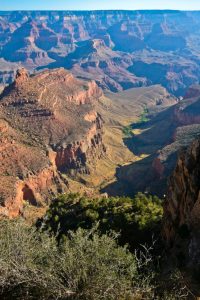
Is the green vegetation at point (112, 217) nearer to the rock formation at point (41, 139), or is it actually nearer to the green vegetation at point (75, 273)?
the green vegetation at point (75, 273)

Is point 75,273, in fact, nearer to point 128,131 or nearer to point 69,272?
point 69,272

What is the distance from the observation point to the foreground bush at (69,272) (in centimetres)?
2011

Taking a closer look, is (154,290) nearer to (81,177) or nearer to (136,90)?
(81,177)

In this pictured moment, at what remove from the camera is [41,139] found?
3469 inches

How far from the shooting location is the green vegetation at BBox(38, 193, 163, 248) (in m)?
35.8

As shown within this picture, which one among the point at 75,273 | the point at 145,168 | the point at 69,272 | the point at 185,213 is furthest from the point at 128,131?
the point at 69,272

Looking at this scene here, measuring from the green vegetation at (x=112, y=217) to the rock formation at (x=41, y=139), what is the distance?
13.2 m

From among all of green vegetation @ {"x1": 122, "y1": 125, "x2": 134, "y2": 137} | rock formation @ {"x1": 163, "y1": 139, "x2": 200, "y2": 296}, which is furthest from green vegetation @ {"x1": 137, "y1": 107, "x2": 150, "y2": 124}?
rock formation @ {"x1": 163, "y1": 139, "x2": 200, "y2": 296}

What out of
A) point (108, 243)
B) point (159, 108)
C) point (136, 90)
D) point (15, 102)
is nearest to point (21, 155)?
point (15, 102)

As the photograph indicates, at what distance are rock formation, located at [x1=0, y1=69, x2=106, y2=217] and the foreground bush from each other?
38.0m

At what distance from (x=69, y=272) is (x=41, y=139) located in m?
68.9

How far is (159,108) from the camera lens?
170 m

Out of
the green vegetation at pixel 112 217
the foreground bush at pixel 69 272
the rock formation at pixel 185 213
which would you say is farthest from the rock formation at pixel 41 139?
the foreground bush at pixel 69 272

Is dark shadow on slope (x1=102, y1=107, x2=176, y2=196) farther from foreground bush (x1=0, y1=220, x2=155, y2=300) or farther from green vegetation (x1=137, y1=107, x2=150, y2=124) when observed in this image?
foreground bush (x1=0, y1=220, x2=155, y2=300)
